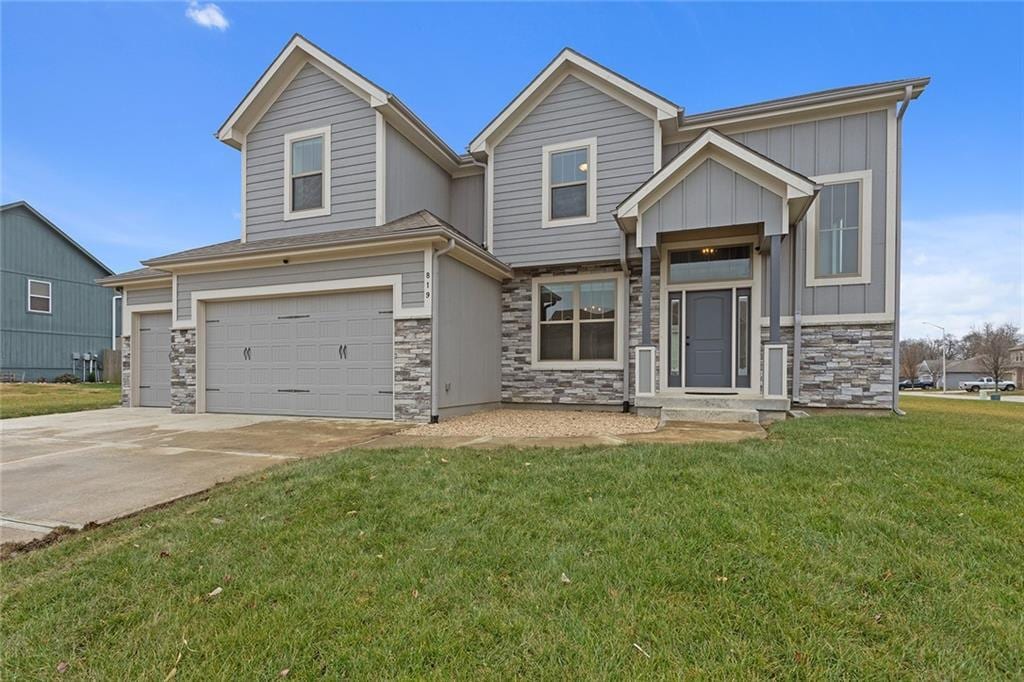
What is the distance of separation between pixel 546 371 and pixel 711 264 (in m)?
3.74

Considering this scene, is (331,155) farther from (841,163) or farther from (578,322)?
(841,163)

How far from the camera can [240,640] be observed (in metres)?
1.98

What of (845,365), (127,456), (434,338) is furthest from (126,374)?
(845,365)

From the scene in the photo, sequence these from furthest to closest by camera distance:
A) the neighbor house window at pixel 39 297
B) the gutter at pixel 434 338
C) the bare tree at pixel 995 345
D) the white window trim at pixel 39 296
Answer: the bare tree at pixel 995 345 → the neighbor house window at pixel 39 297 → the white window trim at pixel 39 296 → the gutter at pixel 434 338

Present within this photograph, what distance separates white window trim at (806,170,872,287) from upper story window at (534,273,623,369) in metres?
3.30

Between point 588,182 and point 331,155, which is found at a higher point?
point 331,155

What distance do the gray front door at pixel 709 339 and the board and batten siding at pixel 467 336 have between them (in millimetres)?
3746

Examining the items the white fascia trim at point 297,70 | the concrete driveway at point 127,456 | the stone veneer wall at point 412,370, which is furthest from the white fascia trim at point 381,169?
the concrete driveway at point 127,456

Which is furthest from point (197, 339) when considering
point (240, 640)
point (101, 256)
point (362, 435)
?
point (101, 256)

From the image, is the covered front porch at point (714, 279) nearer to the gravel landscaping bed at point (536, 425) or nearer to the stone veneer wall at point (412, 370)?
the gravel landscaping bed at point (536, 425)

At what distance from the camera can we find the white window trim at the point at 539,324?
9.08 metres

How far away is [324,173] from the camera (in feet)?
30.9

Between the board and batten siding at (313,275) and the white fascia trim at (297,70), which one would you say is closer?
the board and batten siding at (313,275)

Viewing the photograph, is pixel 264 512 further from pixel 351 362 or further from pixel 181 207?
pixel 181 207
